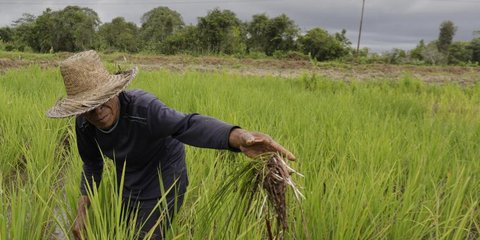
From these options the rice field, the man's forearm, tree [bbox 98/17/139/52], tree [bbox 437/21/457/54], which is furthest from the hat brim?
tree [bbox 437/21/457/54]

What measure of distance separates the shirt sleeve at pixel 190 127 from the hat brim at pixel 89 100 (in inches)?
5.5

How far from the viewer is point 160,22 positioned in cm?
2366

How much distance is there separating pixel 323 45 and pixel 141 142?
754 inches

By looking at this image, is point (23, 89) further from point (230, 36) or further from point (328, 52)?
point (328, 52)

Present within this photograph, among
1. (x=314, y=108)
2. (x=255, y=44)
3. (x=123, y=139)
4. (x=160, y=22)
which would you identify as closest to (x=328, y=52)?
(x=255, y=44)

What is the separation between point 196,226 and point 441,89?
598cm

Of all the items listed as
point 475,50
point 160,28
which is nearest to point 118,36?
point 160,28

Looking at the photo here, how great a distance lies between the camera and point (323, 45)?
19922mm

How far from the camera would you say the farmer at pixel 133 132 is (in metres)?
1.19

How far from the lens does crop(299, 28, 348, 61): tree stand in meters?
19.9

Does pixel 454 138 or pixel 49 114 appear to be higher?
pixel 49 114

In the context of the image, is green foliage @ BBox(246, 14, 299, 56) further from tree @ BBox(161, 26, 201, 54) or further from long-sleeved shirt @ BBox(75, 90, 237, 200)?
long-sleeved shirt @ BBox(75, 90, 237, 200)

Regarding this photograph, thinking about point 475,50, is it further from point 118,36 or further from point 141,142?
point 141,142

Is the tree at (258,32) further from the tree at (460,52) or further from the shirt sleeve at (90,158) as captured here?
the shirt sleeve at (90,158)
